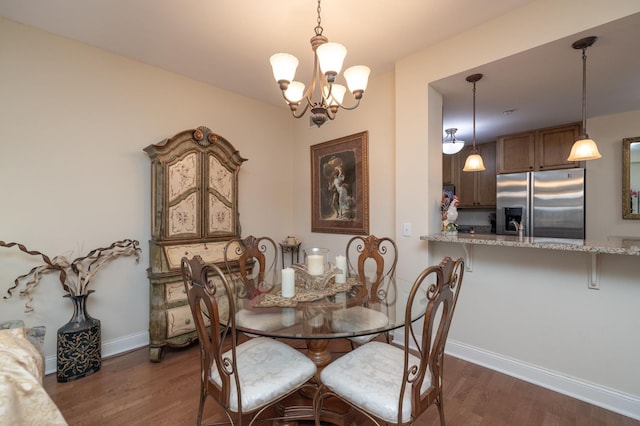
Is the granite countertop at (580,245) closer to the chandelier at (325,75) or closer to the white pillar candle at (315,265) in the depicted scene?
the white pillar candle at (315,265)

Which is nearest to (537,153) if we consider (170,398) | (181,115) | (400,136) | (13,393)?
(400,136)

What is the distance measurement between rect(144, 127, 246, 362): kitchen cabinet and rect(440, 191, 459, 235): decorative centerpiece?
2109 millimetres

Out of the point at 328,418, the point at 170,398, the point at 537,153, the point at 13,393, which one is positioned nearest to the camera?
the point at 13,393

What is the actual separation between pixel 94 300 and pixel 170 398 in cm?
119

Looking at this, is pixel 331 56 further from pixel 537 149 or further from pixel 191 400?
pixel 537 149

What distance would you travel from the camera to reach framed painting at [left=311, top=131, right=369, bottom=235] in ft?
10.4

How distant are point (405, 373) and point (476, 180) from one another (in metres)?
4.40

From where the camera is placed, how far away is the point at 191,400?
1.93m

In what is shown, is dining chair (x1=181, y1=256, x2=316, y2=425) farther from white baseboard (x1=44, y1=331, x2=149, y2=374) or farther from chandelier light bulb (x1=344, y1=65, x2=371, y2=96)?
white baseboard (x1=44, y1=331, x2=149, y2=374)

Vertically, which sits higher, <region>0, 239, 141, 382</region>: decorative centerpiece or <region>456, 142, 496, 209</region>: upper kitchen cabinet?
<region>456, 142, 496, 209</region>: upper kitchen cabinet

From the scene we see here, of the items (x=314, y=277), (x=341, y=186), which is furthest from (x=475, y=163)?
(x=314, y=277)

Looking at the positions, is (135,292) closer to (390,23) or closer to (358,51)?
(358,51)

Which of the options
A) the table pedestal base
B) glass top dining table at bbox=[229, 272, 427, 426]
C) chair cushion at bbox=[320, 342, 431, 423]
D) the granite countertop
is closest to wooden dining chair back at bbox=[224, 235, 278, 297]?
glass top dining table at bbox=[229, 272, 427, 426]

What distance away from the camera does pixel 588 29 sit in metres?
1.76
